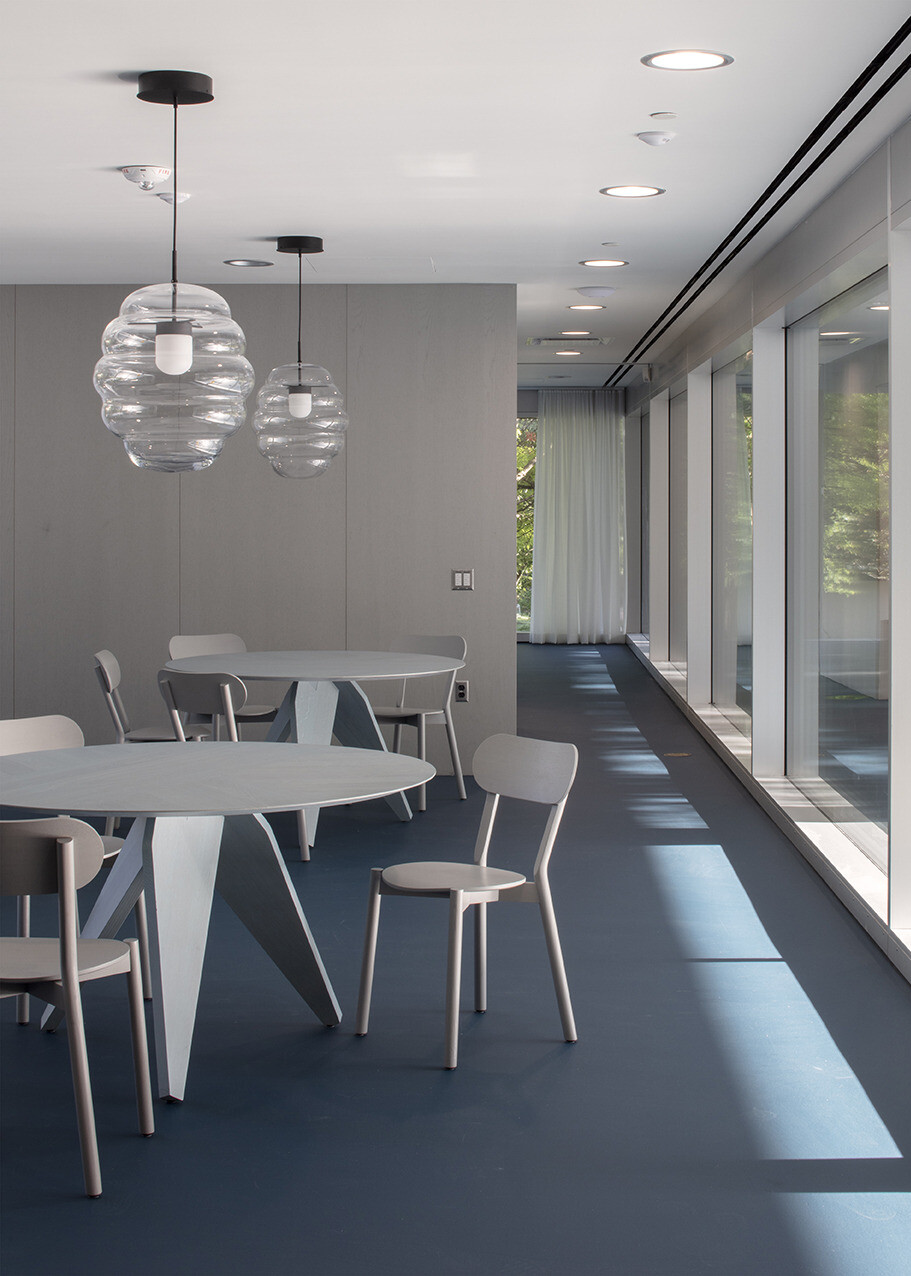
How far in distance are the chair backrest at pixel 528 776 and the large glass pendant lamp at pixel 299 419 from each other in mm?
2550

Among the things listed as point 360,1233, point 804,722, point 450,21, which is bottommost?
point 360,1233

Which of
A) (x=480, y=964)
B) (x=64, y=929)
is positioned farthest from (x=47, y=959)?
(x=480, y=964)

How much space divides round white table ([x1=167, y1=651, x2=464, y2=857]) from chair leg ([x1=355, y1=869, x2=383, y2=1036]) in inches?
74.5

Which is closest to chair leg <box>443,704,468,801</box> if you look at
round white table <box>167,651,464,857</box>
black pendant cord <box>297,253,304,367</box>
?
round white table <box>167,651,464,857</box>

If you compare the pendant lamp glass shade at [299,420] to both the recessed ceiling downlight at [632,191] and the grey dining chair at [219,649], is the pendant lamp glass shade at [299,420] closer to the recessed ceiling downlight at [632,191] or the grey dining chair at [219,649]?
the grey dining chair at [219,649]

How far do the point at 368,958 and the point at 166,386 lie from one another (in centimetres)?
170

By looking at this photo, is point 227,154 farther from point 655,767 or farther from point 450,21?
point 655,767

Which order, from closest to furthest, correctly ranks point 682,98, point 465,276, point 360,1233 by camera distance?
point 360,1233
point 682,98
point 465,276

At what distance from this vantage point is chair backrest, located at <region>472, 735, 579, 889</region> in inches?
142

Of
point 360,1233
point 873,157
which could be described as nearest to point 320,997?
point 360,1233

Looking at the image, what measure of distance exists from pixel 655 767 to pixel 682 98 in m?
4.66

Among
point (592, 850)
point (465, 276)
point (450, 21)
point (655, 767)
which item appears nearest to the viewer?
point (450, 21)

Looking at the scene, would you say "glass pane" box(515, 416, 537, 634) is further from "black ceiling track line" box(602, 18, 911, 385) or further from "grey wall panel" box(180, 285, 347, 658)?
"black ceiling track line" box(602, 18, 911, 385)

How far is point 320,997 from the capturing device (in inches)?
147
